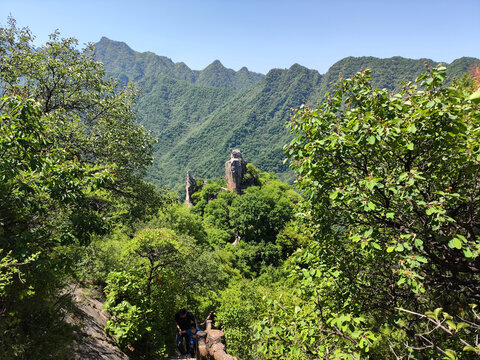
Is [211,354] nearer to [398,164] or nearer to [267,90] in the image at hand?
[398,164]

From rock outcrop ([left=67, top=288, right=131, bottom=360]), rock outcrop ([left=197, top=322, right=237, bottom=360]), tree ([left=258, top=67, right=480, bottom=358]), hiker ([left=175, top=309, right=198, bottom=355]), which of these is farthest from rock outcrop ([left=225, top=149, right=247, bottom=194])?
tree ([left=258, top=67, right=480, bottom=358])

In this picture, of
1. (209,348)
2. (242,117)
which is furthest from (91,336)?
(242,117)

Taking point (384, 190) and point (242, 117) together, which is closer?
point (384, 190)

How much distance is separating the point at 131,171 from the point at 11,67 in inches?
197

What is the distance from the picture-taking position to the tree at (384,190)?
387 centimetres

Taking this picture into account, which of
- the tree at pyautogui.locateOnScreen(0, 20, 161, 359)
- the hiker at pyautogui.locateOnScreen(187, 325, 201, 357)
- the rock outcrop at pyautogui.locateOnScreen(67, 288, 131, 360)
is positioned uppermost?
the tree at pyautogui.locateOnScreen(0, 20, 161, 359)

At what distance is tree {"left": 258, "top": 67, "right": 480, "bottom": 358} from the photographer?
3.87 meters

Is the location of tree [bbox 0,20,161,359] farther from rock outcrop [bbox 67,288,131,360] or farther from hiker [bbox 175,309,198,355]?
hiker [bbox 175,309,198,355]

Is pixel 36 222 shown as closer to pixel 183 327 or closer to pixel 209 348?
pixel 183 327

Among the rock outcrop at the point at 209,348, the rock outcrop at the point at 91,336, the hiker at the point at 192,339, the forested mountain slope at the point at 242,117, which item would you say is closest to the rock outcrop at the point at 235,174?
the rock outcrop at the point at 91,336

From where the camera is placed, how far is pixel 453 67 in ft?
293

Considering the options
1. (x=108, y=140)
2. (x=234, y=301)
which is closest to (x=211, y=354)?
(x=234, y=301)

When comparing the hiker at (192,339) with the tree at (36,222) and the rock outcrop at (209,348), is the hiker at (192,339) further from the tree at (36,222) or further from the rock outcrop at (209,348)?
the tree at (36,222)

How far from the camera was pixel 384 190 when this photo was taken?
4.09 metres
